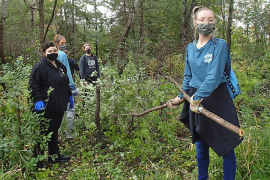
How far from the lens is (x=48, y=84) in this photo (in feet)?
10.5

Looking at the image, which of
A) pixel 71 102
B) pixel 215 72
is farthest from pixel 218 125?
pixel 71 102

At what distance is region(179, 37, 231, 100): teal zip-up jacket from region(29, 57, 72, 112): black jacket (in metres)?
2.06

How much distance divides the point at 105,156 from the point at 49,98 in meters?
1.31

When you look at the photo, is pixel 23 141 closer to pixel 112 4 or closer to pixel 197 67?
pixel 197 67

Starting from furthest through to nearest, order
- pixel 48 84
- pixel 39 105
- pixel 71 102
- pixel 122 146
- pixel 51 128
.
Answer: pixel 71 102 < pixel 122 146 < pixel 51 128 < pixel 48 84 < pixel 39 105

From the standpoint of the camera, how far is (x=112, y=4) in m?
17.8

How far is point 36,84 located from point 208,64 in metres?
2.43

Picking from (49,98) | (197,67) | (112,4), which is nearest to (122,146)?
(49,98)

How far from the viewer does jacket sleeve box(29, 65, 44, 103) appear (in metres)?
3.08

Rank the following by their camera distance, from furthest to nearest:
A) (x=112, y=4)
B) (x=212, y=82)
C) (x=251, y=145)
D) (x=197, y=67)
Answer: (x=112, y=4)
(x=251, y=145)
(x=197, y=67)
(x=212, y=82)

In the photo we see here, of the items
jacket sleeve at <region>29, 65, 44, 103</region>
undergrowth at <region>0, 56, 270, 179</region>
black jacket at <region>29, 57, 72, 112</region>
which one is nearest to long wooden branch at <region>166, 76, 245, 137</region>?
undergrowth at <region>0, 56, 270, 179</region>

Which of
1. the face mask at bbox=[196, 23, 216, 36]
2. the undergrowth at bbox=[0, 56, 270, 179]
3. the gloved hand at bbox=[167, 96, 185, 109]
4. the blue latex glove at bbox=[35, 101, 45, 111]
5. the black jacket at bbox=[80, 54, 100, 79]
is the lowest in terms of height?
the undergrowth at bbox=[0, 56, 270, 179]

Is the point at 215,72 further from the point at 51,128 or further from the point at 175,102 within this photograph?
the point at 51,128

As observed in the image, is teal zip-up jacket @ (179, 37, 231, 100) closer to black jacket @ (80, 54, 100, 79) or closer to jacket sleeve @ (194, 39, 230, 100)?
jacket sleeve @ (194, 39, 230, 100)
